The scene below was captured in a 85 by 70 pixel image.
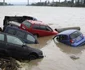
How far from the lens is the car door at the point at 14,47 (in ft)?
44.8

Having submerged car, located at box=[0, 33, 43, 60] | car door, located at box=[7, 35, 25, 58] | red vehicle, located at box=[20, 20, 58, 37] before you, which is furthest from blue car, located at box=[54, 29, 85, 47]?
car door, located at box=[7, 35, 25, 58]

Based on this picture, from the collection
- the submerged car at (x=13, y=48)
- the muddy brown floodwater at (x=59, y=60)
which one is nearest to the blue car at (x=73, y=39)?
the muddy brown floodwater at (x=59, y=60)

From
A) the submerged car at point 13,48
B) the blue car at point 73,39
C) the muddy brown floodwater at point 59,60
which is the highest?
the submerged car at point 13,48

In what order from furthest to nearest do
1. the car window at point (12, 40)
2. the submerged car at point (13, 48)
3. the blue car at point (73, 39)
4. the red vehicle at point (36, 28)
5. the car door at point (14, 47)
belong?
the red vehicle at point (36, 28) < the blue car at point (73, 39) < the car window at point (12, 40) < the car door at point (14, 47) < the submerged car at point (13, 48)

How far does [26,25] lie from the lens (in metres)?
24.2

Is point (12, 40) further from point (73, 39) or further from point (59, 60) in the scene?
point (73, 39)

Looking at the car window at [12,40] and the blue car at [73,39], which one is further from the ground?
the car window at [12,40]

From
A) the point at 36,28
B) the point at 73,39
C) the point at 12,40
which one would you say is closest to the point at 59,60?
the point at 12,40

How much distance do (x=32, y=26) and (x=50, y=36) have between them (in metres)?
2.16

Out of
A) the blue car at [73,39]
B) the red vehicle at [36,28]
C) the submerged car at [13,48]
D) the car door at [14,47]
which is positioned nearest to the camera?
the submerged car at [13,48]

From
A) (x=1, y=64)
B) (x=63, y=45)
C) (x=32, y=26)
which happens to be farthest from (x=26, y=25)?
(x=1, y=64)

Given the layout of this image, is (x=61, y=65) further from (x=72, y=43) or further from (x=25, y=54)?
(x=72, y=43)

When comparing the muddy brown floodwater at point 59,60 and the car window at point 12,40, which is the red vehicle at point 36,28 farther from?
the car window at point 12,40

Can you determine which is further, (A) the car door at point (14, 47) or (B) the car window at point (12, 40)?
(B) the car window at point (12, 40)
